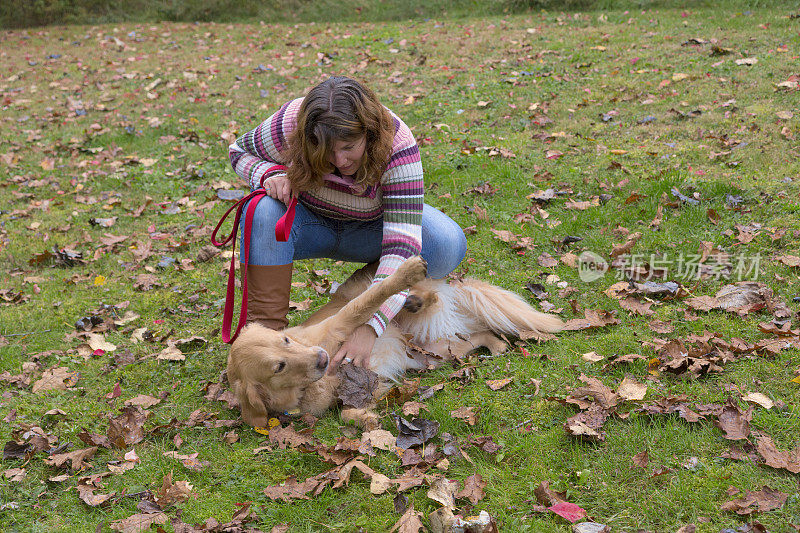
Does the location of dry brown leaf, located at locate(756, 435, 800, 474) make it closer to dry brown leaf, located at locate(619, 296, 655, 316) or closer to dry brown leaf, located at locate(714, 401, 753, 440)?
dry brown leaf, located at locate(714, 401, 753, 440)

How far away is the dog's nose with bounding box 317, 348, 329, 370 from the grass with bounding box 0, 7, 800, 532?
0.98ft

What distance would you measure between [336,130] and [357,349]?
1.19m

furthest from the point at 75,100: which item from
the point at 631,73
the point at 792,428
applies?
the point at 792,428

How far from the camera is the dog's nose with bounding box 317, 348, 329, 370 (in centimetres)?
326

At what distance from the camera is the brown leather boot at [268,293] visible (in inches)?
135

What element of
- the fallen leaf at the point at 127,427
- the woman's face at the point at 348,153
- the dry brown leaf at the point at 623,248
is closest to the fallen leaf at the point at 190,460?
the fallen leaf at the point at 127,427

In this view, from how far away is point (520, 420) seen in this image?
3.03 meters

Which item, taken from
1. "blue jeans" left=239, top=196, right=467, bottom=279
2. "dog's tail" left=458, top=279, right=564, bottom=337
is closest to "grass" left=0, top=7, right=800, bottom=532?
"dog's tail" left=458, top=279, right=564, bottom=337

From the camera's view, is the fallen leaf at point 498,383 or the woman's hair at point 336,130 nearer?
the woman's hair at point 336,130

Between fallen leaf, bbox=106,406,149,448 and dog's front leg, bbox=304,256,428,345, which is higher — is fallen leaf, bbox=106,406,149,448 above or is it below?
below

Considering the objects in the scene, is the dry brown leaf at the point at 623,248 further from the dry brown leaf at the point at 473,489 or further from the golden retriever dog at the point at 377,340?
the dry brown leaf at the point at 473,489

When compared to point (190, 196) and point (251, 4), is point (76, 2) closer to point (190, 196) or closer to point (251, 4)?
point (251, 4)

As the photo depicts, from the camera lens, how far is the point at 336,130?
3.01 metres

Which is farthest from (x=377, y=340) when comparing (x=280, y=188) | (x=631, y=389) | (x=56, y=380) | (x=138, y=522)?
(x=56, y=380)
